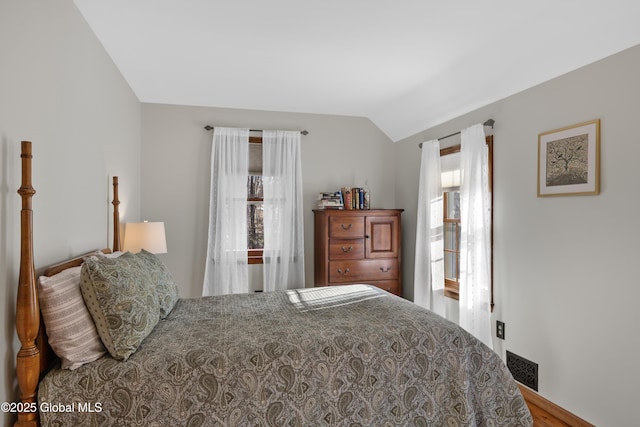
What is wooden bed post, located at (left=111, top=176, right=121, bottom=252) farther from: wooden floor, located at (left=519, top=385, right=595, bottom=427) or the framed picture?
wooden floor, located at (left=519, top=385, right=595, bottom=427)

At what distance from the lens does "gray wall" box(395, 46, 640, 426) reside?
6.84ft

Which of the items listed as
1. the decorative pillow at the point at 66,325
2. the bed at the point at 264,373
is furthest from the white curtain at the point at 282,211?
the decorative pillow at the point at 66,325

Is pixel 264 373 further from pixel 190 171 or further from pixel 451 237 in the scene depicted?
pixel 190 171

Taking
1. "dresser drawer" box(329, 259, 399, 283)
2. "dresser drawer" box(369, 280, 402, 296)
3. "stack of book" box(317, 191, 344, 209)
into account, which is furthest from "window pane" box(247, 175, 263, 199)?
"dresser drawer" box(369, 280, 402, 296)

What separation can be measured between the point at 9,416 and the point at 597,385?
2994 mm

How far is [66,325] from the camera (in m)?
1.50

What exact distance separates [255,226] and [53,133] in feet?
8.19

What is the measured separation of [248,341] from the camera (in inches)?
69.0

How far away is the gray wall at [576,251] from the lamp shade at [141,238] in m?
2.78

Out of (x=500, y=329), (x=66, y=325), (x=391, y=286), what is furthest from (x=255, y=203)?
(x=66, y=325)

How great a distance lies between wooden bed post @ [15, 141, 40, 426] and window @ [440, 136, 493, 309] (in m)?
3.14

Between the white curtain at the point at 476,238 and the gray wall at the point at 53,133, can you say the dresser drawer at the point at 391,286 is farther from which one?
the gray wall at the point at 53,133

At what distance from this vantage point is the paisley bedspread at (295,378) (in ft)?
4.85

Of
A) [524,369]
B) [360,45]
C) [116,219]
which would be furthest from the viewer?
[116,219]
